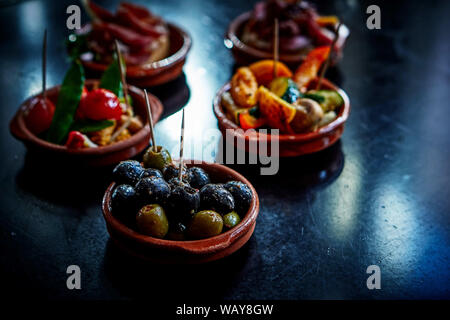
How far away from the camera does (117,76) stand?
6.19 feet

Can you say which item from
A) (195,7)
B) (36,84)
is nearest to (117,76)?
(36,84)

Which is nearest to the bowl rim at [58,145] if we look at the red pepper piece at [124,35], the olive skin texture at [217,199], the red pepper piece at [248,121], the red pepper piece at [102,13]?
the red pepper piece at [248,121]

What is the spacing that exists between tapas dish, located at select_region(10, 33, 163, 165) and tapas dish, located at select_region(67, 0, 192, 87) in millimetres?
333

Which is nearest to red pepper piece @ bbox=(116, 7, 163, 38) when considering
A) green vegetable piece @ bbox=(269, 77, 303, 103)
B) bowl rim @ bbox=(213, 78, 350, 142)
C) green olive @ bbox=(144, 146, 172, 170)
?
bowl rim @ bbox=(213, 78, 350, 142)

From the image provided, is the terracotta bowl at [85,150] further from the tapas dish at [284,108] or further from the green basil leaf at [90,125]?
the tapas dish at [284,108]

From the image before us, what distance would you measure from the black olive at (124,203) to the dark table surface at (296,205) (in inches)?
5.8

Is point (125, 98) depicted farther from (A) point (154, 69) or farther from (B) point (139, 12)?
(B) point (139, 12)

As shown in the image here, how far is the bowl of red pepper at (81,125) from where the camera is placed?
166cm

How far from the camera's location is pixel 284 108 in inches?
66.5

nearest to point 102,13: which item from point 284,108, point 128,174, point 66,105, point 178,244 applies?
point 66,105

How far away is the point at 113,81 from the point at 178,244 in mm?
838

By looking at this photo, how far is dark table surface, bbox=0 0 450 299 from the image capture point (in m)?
1.35

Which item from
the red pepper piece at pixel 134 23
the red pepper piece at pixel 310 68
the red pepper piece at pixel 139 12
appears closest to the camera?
the red pepper piece at pixel 310 68
